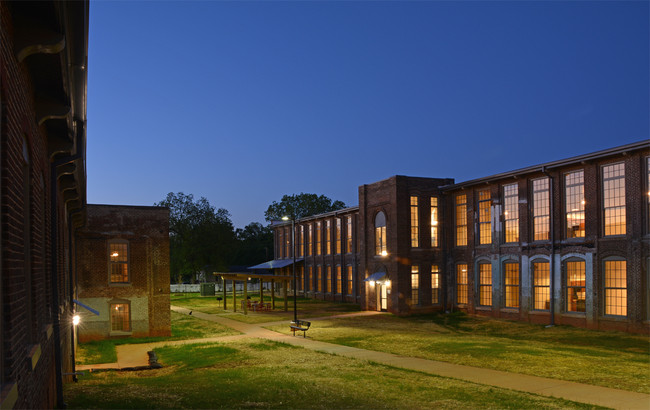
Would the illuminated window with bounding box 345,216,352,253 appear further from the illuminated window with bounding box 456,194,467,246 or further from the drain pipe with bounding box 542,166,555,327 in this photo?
the drain pipe with bounding box 542,166,555,327


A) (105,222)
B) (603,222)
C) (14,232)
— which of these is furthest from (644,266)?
(14,232)

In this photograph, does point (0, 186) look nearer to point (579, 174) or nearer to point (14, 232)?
point (14, 232)

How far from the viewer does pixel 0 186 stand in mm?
4809

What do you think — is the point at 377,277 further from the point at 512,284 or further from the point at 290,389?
the point at 290,389

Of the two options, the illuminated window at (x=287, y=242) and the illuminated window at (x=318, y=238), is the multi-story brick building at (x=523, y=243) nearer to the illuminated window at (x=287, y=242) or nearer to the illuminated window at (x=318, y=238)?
the illuminated window at (x=318, y=238)

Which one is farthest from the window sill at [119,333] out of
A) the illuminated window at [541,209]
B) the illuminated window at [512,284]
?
the illuminated window at [541,209]

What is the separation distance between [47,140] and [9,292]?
5208 millimetres

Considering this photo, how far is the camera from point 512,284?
111 ft

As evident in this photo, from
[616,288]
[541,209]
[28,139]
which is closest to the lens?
[28,139]

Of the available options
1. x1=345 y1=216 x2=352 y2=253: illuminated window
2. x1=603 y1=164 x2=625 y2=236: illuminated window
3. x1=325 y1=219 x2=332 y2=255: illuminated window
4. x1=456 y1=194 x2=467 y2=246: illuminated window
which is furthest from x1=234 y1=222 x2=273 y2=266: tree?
x1=603 y1=164 x2=625 y2=236: illuminated window

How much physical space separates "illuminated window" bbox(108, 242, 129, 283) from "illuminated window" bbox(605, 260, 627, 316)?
23979 mm

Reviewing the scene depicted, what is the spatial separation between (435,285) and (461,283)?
6.49 feet

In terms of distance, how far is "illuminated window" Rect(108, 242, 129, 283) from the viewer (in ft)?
89.3

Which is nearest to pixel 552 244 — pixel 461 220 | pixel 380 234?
pixel 461 220
